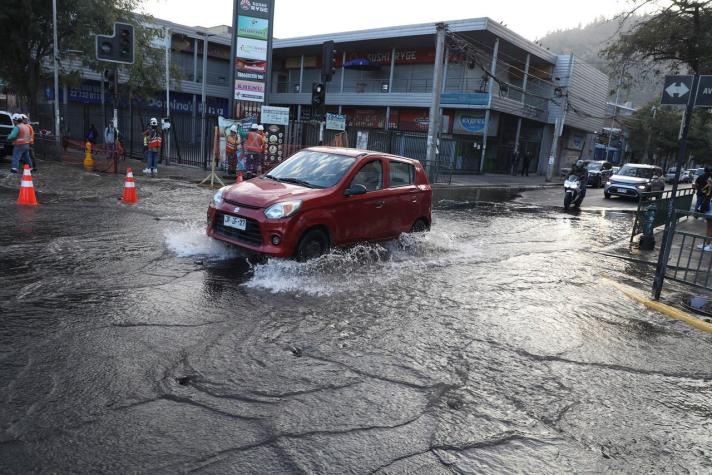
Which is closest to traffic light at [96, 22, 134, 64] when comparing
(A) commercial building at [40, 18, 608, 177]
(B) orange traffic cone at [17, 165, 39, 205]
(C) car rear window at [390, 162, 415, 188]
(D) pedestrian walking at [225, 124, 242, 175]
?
(D) pedestrian walking at [225, 124, 242, 175]

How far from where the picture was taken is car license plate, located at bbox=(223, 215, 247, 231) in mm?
6562

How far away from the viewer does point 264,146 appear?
1806cm

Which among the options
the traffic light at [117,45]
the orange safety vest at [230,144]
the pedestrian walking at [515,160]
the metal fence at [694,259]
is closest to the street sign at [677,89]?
the metal fence at [694,259]

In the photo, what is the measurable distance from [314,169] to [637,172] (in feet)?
73.4

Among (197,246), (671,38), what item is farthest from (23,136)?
(671,38)

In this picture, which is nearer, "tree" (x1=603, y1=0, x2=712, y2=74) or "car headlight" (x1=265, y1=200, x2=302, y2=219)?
"car headlight" (x1=265, y1=200, x2=302, y2=219)

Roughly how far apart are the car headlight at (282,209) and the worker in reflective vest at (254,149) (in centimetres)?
1180

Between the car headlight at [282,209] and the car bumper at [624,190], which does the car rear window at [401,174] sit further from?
the car bumper at [624,190]

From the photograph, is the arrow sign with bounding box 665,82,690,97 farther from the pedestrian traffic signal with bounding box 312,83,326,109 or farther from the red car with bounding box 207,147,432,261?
the pedestrian traffic signal with bounding box 312,83,326,109

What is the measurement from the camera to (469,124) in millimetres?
34406

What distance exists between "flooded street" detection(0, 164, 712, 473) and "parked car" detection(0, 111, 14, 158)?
12503mm

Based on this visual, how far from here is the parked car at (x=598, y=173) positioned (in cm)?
3212

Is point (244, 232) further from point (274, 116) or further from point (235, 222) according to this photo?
point (274, 116)

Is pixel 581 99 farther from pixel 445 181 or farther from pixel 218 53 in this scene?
pixel 218 53
